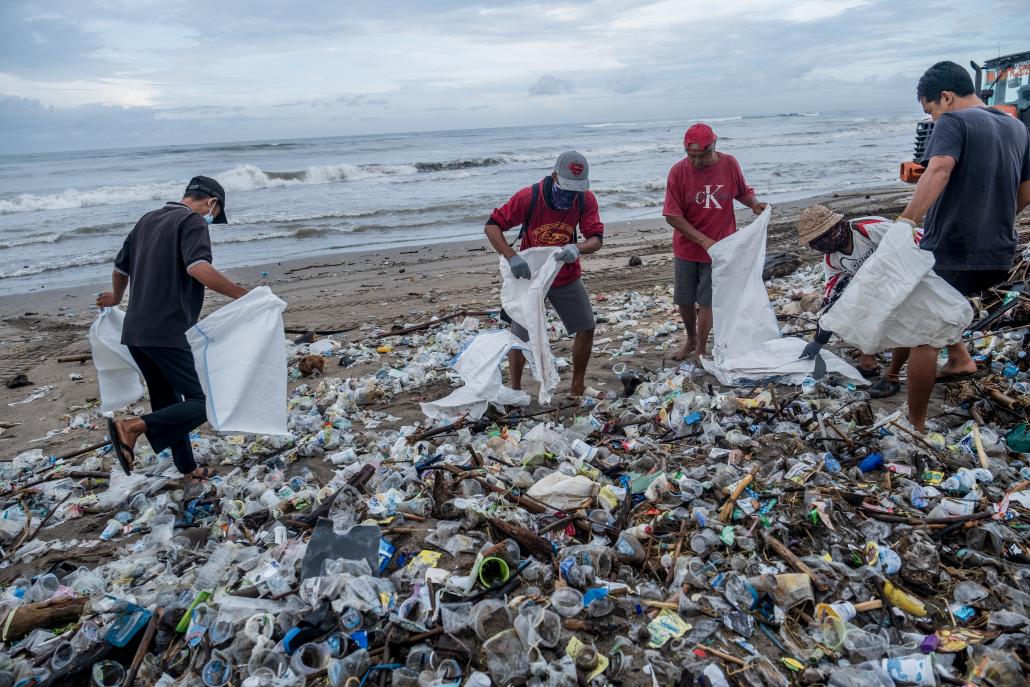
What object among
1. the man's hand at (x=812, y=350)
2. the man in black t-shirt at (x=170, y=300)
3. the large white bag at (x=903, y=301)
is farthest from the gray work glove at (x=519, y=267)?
the man's hand at (x=812, y=350)

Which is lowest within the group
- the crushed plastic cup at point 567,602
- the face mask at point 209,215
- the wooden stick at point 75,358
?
the crushed plastic cup at point 567,602

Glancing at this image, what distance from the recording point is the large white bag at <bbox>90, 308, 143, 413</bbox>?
4301mm

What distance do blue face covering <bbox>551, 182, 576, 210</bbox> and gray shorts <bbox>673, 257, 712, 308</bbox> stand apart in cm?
125

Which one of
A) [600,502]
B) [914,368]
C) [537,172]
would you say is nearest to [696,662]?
[600,502]

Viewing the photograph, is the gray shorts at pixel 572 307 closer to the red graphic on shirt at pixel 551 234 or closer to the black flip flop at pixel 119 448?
the red graphic on shirt at pixel 551 234

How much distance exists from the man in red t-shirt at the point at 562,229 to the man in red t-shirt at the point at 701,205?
72 centimetres

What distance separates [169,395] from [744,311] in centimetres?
385

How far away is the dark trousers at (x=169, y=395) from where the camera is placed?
12.0ft

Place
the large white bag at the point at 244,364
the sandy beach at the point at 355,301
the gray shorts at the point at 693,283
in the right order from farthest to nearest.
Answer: the sandy beach at the point at 355,301, the gray shorts at the point at 693,283, the large white bag at the point at 244,364

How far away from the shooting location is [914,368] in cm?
347

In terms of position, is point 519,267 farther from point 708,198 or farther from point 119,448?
point 119,448

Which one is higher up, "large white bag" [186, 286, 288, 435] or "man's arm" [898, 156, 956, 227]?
→ "man's arm" [898, 156, 956, 227]

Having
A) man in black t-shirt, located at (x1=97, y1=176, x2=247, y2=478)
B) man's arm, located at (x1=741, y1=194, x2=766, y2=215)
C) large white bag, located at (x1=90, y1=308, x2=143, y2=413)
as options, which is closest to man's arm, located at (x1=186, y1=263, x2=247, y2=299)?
man in black t-shirt, located at (x1=97, y1=176, x2=247, y2=478)

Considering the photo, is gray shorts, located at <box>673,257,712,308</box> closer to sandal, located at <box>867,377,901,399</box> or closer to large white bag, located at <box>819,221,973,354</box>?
sandal, located at <box>867,377,901,399</box>
